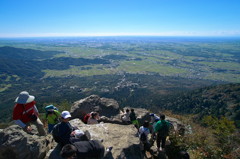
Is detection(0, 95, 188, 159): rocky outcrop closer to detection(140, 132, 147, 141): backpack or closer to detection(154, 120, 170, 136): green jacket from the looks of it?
detection(140, 132, 147, 141): backpack

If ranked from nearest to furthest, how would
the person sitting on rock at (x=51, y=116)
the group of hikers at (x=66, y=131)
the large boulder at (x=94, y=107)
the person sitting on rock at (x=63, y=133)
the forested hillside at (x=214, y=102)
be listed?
the group of hikers at (x=66, y=131)
the person sitting on rock at (x=63, y=133)
the person sitting on rock at (x=51, y=116)
the large boulder at (x=94, y=107)
the forested hillside at (x=214, y=102)

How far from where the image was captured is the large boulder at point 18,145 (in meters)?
5.80

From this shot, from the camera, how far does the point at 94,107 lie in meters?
15.5

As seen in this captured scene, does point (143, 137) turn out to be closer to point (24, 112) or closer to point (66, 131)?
point (66, 131)

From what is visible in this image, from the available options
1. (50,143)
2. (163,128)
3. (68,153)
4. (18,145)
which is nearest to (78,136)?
(68,153)

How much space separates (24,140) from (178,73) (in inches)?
7908

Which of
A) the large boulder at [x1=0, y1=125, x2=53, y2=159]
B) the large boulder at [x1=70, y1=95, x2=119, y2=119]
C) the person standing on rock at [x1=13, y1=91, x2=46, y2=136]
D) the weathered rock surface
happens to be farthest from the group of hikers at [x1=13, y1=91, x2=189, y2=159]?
the large boulder at [x1=70, y1=95, x2=119, y2=119]

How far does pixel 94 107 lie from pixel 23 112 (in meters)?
8.00

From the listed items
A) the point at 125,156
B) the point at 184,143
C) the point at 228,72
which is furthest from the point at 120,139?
the point at 228,72

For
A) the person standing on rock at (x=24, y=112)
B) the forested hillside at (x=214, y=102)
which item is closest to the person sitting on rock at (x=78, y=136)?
the person standing on rock at (x=24, y=112)

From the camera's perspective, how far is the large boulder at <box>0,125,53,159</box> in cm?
580

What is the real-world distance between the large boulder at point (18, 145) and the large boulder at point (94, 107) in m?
7.61

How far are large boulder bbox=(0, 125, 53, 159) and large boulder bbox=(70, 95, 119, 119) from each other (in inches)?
300

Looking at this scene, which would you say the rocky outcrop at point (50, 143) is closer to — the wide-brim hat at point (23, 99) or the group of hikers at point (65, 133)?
the group of hikers at point (65, 133)
